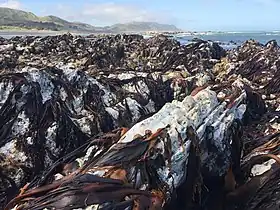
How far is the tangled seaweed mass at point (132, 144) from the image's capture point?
3.60 metres

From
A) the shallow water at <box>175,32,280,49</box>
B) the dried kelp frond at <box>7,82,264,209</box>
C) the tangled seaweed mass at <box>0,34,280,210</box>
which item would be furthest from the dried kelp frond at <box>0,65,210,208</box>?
the shallow water at <box>175,32,280,49</box>

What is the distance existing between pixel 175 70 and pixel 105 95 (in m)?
3.91

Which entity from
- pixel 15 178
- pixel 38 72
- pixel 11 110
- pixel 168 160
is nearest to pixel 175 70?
pixel 38 72

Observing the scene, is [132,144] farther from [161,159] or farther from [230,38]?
[230,38]

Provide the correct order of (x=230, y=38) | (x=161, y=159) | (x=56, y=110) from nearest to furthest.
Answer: (x=161, y=159), (x=56, y=110), (x=230, y=38)

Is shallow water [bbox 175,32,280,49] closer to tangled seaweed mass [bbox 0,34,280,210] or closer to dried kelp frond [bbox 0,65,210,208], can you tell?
dried kelp frond [bbox 0,65,210,208]

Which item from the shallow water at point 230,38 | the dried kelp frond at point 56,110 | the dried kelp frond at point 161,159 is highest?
the dried kelp frond at point 161,159

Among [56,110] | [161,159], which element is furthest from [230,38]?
[161,159]

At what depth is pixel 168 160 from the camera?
13.0 feet

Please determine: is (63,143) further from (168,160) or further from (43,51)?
(43,51)

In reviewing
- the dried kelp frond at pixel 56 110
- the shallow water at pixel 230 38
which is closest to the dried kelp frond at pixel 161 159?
the dried kelp frond at pixel 56 110

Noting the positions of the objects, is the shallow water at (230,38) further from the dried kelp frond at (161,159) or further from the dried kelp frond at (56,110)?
the dried kelp frond at (161,159)

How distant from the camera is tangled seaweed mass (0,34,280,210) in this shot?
11.8ft

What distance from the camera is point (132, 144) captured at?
3943mm
